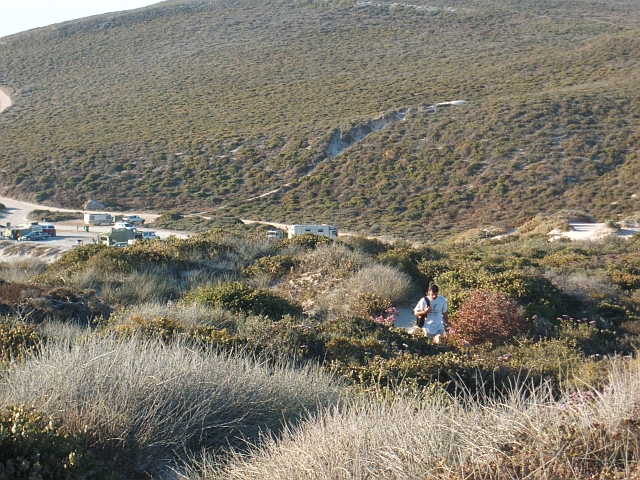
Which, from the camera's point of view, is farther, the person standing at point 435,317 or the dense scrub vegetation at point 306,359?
the person standing at point 435,317

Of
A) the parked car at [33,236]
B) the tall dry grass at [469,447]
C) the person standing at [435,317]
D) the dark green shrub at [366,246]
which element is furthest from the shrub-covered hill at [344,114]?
the tall dry grass at [469,447]

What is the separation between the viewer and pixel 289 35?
66625mm

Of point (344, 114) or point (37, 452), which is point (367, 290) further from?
point (344, 114)

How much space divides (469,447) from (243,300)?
5.96m

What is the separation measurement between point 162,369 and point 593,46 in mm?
55519

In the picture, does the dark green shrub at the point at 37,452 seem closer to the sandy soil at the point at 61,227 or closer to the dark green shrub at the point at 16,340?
the dark green shrub at the point at 16,340

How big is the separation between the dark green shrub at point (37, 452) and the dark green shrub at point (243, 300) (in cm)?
502

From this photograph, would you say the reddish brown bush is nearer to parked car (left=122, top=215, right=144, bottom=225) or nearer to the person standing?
the person standing

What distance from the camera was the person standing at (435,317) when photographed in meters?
8.09

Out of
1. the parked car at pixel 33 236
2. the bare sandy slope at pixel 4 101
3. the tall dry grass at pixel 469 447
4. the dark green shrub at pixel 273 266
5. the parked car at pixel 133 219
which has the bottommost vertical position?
the parked car at pixel 133 219

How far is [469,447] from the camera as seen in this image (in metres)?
3.09

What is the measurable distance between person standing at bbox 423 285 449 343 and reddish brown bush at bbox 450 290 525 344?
0.23 metres

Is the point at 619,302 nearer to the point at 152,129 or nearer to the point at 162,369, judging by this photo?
the point at 162,369

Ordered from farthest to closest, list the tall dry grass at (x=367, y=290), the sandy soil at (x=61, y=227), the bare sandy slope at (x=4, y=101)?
the bare sandy slope at (x=4, y=101), the sandy soil at (x=61, y=227), the tall dry grass at (x=367, y=290)
